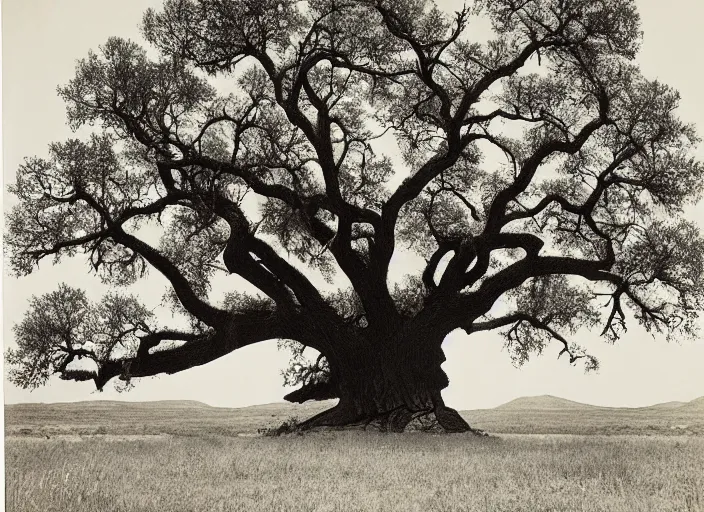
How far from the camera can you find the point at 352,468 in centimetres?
560

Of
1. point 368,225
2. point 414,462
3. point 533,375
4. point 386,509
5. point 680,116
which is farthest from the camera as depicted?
point 368,225

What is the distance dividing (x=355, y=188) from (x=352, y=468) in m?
4.07

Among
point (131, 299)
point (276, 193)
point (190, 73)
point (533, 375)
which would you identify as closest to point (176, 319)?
point (131, 299)

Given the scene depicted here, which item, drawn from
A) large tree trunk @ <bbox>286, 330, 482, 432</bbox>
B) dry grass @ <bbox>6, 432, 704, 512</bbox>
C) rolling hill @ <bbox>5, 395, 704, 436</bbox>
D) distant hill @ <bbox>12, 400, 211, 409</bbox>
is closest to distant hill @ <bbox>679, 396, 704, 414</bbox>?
dry grass @ <bbox>6, 432, 704, 512</bbox>

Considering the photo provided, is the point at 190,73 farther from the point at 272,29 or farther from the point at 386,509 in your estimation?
the point at 386,509

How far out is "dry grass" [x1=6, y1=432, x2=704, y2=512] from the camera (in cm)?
478

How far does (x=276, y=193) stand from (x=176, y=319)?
2399mm

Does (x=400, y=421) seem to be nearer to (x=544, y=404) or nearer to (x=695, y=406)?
(x=544, y=404)

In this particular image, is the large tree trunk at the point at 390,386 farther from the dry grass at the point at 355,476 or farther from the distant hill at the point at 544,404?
the dry grass at the point at 355,476

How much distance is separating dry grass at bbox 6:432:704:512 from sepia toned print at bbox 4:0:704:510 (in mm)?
141

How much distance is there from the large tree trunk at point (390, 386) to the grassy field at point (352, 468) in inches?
19.7

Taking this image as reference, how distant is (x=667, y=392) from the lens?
6031 mm

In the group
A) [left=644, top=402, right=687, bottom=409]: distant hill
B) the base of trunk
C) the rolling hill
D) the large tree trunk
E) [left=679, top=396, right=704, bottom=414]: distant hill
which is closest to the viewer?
[left=679, top=396, right=704, bottom=414]: distant hill

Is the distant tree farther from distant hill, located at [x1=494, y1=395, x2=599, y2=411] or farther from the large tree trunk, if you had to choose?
distant hill, located at [x1=494, y1=395, x2=599, y2=411]
